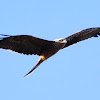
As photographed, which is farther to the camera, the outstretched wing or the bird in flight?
the outstretched wing

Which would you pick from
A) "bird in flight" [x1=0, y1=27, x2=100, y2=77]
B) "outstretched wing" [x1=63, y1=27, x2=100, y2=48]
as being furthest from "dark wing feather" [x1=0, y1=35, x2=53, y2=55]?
"outstretched wing" [x1=63, y1=27, x2=100, y2=48]

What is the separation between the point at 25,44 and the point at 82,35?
2.29 meters

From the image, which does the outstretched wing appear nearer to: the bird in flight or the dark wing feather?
the bird in flight

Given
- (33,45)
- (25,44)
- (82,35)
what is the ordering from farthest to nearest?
(82,35) < (33,45) < (25,44)

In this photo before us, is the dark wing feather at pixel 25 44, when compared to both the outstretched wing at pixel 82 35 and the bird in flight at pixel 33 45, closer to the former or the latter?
the bird in flight at pixel 33 45

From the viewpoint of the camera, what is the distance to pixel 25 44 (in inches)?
367

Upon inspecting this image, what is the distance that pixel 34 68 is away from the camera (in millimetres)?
9766

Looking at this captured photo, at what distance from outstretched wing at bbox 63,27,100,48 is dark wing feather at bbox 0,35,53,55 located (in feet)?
4.11

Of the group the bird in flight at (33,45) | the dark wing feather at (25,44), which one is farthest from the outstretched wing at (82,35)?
the dark wing feather at (25,44)

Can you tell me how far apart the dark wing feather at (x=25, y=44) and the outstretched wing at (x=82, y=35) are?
1.25m

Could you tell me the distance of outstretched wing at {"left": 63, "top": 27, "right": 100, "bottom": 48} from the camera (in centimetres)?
1067

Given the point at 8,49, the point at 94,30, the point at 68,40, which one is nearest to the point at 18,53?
the point at 8,49

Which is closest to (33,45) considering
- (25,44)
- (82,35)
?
(25,44)

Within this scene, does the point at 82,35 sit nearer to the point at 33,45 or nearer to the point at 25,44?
the point at 33,45
